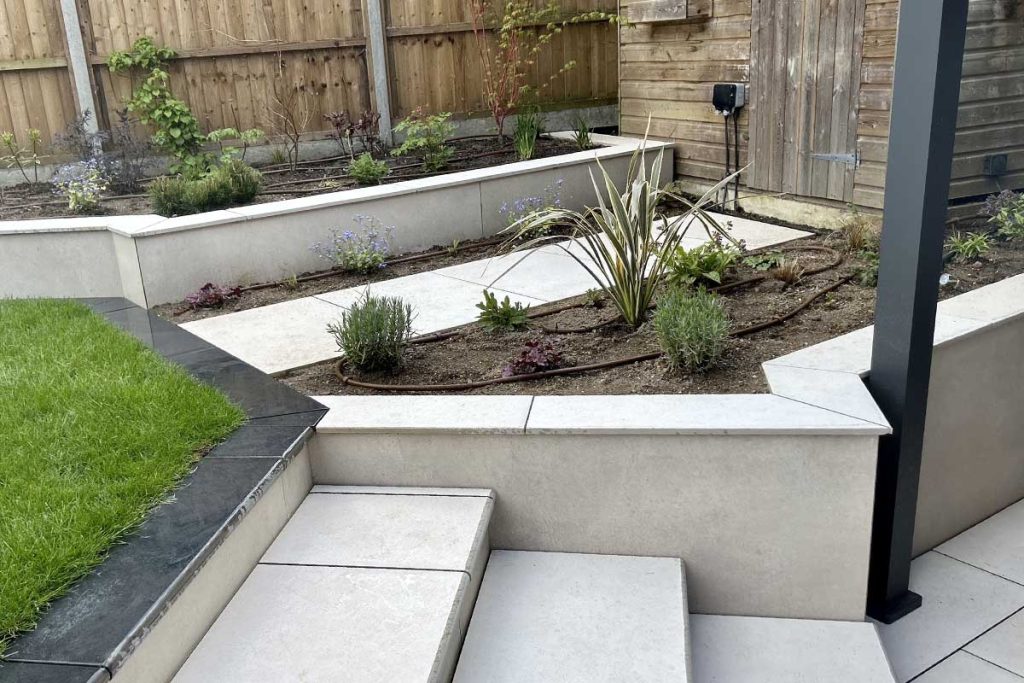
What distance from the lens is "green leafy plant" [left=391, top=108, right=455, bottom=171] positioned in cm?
582

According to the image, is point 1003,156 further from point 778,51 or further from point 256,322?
point 256,322

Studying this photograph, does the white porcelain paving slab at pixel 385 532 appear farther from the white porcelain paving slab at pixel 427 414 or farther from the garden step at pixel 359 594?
the white porcelain paving slab at pixel 427 414

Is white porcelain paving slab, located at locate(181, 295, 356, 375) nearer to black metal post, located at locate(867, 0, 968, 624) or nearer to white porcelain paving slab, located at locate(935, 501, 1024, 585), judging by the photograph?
black metal post, located at locate(867, 0, 968, 624)

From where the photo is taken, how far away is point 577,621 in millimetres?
2312

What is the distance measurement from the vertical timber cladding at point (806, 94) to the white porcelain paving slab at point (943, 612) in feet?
8.69

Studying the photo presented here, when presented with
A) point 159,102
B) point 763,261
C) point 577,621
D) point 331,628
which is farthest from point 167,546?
point 159,102

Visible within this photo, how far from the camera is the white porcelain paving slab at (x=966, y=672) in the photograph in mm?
2377

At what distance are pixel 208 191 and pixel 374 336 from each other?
221 centimetres

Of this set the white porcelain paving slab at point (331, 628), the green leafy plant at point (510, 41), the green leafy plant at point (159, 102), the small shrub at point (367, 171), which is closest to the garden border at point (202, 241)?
the small shrub at point (367, 171)

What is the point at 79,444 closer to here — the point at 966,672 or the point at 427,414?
the point at 427,414

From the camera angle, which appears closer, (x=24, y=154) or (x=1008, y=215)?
(x=1008, y=215)

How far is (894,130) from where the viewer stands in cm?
229

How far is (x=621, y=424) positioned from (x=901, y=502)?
87 cm

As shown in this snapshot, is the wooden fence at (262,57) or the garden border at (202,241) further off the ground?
the wooden fence at (262,57)
